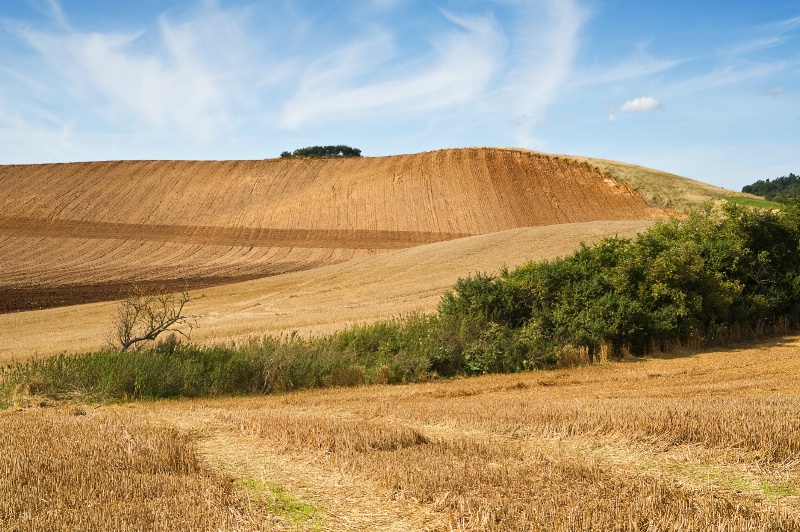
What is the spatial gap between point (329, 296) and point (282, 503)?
2436cm

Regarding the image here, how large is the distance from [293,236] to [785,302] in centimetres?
4308

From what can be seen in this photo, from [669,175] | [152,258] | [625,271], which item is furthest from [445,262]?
[669,175]

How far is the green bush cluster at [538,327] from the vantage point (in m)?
14.0

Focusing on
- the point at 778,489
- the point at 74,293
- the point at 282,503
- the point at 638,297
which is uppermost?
the point at 74,293

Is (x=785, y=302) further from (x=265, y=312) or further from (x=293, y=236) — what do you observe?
(x=293, y=236)

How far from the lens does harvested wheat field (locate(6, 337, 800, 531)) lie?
18.2ft

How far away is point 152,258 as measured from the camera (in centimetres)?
5006

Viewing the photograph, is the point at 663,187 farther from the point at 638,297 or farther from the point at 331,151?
the point at 331,151

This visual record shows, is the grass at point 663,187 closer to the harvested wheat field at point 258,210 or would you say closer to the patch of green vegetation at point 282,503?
the harvested wheat field at point 258,210

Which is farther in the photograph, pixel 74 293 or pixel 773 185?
pixel 773 185

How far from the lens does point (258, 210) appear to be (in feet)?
217

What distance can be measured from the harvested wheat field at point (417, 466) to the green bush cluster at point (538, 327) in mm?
2517

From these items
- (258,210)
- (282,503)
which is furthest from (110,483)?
(258,210)

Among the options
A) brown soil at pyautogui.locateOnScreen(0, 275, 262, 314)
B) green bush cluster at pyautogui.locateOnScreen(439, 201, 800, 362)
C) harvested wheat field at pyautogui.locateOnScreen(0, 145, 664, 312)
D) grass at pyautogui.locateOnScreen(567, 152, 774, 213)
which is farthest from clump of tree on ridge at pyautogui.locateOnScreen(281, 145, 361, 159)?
green bush cluster at pyautogui.locateOnScreen(439, 201, 800, 362)
